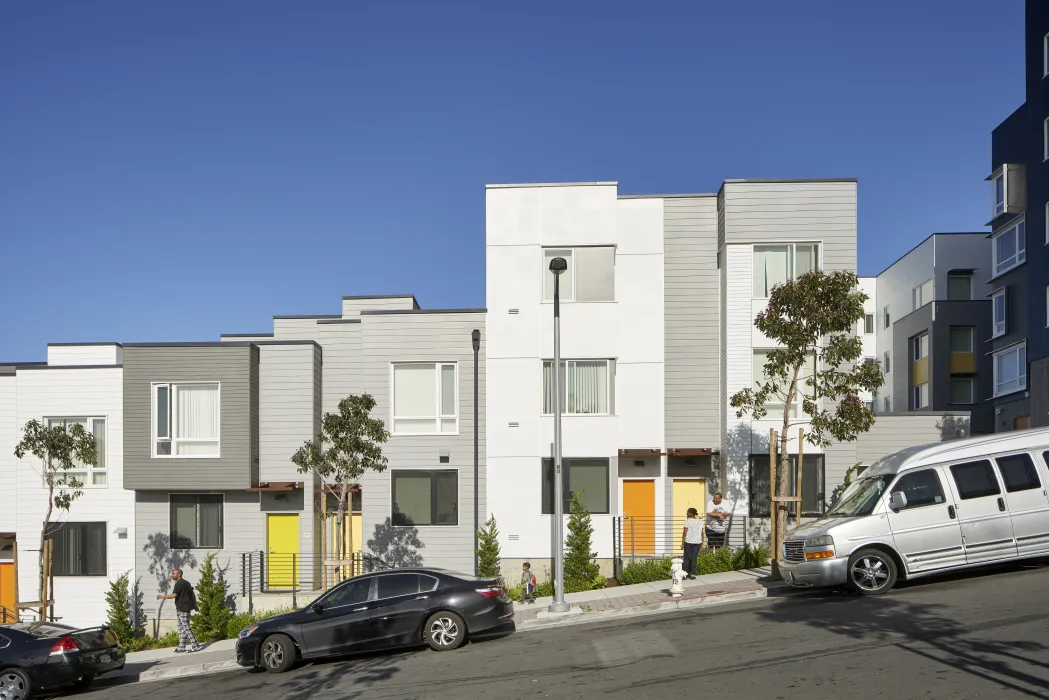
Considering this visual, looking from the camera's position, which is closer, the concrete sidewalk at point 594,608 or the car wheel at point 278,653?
the car wheel at point 278,653

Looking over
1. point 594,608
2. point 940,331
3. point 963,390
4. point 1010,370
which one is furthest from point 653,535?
point 940,331

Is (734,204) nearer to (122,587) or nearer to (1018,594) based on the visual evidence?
(1018,594)

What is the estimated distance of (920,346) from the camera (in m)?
47.1

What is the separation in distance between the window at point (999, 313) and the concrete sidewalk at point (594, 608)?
2351cm

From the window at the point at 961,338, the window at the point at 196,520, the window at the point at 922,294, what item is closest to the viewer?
the window at the point at 196,520

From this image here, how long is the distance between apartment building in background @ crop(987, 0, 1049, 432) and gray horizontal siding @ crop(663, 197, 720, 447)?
41.9 ft

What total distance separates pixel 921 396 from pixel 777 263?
970 inches

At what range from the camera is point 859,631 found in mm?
13352

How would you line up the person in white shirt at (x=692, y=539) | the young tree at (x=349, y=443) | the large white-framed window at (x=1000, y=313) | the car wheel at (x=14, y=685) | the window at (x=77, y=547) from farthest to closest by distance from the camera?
the large white-framed window at (x=1000, y=313)
the window at (x=77, y=547)
the young tree at (x=349, y=443)
the person in white shirt at (x=692, y=539)
the car wheel at (x=14, y=685)

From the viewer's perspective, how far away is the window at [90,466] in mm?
26828

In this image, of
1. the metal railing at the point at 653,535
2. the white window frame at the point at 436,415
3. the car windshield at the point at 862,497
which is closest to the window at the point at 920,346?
the metal railing at the point at 653,535

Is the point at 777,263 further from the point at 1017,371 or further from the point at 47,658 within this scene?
the point at 47,658

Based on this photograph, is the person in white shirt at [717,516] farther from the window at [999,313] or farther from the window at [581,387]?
the window at [999,313]

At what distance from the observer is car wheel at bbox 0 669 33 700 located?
628 inches
